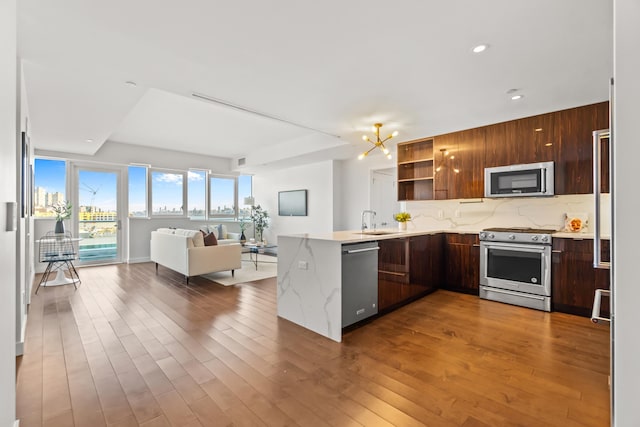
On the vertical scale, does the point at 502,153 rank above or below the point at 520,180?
above

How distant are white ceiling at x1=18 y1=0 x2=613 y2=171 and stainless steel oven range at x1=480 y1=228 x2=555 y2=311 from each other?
164 cm

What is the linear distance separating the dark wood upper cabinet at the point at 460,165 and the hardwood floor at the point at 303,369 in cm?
177

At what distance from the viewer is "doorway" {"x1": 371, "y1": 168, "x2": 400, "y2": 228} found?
6.93 meters

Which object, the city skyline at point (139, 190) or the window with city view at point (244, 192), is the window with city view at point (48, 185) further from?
the window with city view at point (244, 192)

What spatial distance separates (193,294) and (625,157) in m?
4.64

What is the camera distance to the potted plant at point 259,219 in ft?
29.9

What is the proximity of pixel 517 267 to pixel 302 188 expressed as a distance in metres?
5.44

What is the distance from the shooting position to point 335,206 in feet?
24.0

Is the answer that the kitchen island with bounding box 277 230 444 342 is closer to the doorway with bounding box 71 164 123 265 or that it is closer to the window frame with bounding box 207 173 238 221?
the doorway with bounding box 71 164 123 265

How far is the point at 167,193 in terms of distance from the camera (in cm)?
776

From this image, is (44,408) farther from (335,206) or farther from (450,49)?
(335,206)

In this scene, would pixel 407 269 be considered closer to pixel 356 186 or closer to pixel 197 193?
pixel 356 186

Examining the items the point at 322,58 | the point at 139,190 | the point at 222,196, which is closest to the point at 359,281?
the point at 322,58

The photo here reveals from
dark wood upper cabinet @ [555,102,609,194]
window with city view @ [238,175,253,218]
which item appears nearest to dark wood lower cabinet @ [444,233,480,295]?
dark wood upper cabinet @ [555,102,609,194]
